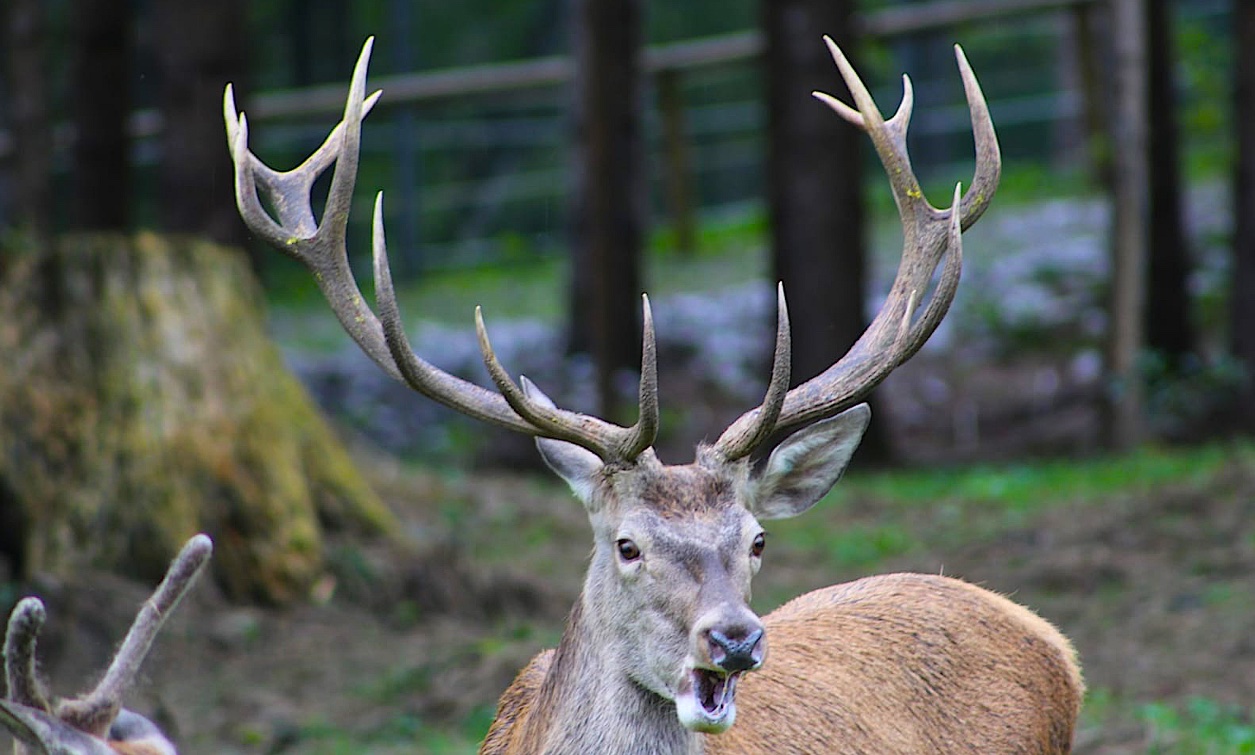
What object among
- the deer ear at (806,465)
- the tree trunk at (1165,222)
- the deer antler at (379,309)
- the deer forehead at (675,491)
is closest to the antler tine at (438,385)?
the deer antler at (379,309)

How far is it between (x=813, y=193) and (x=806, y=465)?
7.81 metres

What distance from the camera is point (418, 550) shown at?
8.64 meters

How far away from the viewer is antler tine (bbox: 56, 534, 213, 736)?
394 cm

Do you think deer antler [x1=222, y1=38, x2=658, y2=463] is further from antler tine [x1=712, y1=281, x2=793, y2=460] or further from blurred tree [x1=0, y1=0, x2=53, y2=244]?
blurred tree [x1=0, y1=0, x2=53, y2=244]

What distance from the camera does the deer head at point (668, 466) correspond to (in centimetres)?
382

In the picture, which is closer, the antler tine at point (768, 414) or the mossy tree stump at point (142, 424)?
the antler tine at point (768, 414)

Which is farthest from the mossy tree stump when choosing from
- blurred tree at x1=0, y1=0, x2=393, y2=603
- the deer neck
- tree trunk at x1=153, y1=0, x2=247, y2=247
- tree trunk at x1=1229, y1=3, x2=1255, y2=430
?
tree trunk at x1=1229, y1=3, x2=1255, y2=430

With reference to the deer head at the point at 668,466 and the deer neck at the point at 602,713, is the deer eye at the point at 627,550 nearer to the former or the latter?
the deer head at the point at 668,466

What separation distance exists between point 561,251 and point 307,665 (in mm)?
15415

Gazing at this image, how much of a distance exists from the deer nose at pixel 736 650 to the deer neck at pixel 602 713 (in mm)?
398

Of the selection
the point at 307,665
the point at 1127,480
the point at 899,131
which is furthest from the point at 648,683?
the point at 1127,480

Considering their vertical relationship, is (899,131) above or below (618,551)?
above

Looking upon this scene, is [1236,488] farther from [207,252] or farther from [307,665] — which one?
[207,252]

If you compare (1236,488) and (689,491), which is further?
(1236,488)
